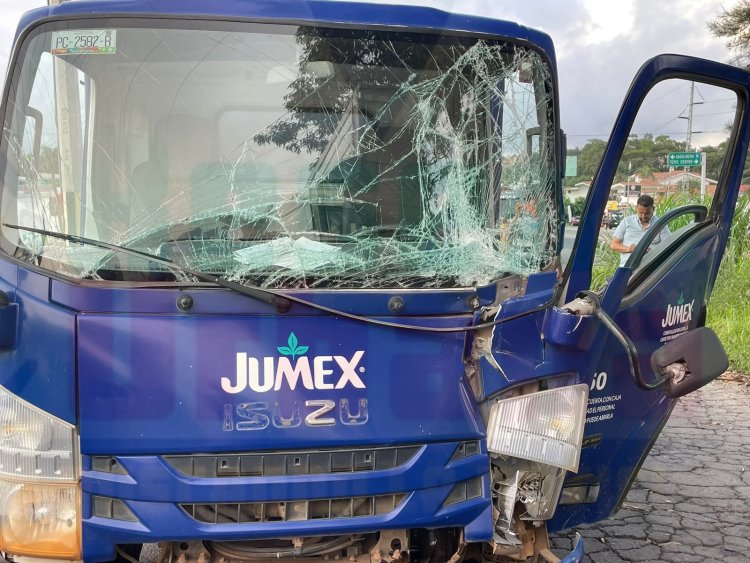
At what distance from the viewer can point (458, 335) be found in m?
2.37

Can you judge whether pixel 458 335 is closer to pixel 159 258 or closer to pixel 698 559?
pixel 159 258

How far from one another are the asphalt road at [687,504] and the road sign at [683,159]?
2052mm

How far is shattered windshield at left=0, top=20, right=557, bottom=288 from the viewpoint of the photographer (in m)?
2.41

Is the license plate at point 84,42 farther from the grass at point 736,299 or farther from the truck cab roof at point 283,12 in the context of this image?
the grass at point 736,299

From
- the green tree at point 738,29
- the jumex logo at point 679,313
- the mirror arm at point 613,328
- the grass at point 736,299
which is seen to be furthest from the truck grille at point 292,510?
the green tree at point 738,29

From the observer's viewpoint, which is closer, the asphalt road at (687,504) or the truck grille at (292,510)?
the truck grille at (292,510)

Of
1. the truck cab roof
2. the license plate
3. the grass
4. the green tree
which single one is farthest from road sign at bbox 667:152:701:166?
the green tree

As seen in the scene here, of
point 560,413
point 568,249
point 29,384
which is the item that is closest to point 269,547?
point 29,384

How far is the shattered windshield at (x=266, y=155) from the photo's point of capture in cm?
241

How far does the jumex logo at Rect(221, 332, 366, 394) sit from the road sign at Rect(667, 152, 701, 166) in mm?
2030

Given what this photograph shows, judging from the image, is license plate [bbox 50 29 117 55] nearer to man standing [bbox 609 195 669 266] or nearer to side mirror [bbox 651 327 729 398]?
side mirror [bbox 651 327 729 398]

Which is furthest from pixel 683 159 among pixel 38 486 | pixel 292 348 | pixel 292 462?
pixel 38 486

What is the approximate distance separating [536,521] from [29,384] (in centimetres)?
178

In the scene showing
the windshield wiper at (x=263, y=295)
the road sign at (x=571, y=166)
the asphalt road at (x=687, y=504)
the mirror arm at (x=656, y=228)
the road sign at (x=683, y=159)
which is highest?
the road sign at (x=683, y=159)
